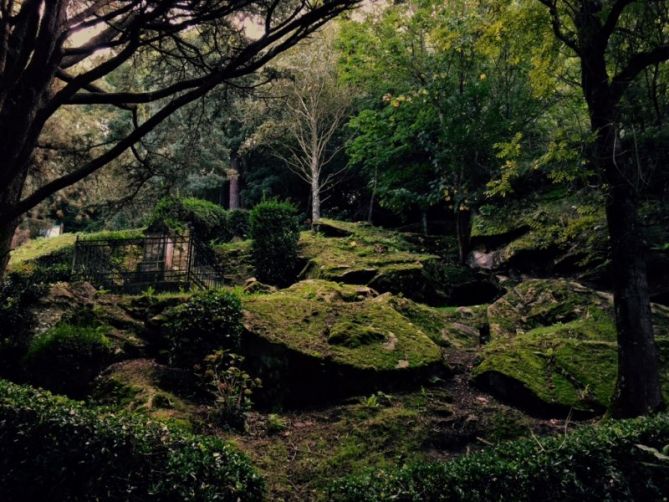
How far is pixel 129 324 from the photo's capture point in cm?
768

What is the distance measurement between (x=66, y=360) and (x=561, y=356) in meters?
7.45

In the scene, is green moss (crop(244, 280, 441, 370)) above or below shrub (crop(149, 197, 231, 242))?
below

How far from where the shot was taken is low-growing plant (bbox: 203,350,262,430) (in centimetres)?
545

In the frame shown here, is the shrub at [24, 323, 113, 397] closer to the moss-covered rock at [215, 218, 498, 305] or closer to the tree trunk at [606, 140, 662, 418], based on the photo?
the moss-covered rock at [215, 218, 498, 305]

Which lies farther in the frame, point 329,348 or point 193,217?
point 193,217

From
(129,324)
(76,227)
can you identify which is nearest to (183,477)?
(129,324)

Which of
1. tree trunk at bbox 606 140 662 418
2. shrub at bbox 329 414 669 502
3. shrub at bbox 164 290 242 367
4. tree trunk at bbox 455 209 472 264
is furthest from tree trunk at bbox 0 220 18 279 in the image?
tree trunk at bbox 455 209 472 264

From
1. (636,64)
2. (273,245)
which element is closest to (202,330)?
(636,64)

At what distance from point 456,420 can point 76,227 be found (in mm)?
34348

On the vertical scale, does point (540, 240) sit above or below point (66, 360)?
above

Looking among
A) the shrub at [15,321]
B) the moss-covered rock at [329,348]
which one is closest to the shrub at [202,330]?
the moss-covered rock at [329,348]

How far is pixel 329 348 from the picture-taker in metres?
6.74

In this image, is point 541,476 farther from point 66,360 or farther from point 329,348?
point 66,360

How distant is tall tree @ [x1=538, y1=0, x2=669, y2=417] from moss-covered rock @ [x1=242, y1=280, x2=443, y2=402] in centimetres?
278
